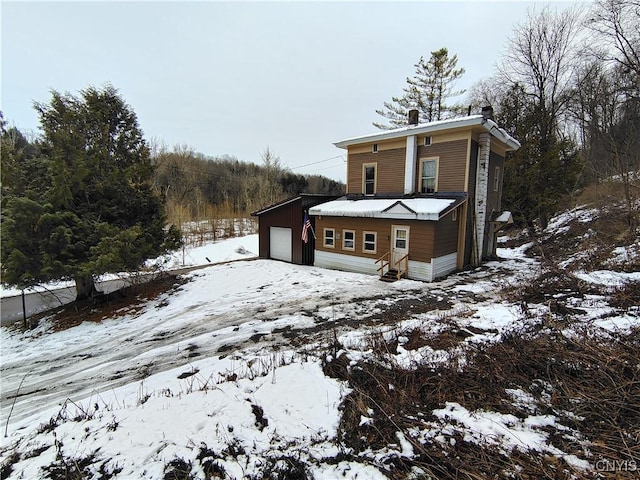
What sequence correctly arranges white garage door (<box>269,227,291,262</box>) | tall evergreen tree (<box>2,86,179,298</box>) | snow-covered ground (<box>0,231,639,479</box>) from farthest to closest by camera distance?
white garage door (<box>269,227,291,262</box>) → tall evergreen tree (<box>2,86,179,298</box>) → snow-covered ground (<box>0,231,639,479</box>)

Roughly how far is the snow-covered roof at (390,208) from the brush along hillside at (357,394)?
14.1 feet

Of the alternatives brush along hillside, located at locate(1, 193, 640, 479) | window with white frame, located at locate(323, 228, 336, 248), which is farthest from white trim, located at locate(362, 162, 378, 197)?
brush along hillside, located at locate(1, 193, 640, 479)

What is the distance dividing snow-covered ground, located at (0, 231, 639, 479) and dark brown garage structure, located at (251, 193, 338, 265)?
4409 millimetres

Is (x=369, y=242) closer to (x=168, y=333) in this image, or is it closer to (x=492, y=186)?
(x=492, y=186)

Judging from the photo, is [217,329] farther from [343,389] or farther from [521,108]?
[521,108]

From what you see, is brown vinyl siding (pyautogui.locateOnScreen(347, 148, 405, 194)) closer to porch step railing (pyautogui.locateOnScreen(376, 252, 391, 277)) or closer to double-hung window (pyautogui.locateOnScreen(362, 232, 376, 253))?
double-hung window (pyautogui.locateOnScreen(362, 232, 376, 253))

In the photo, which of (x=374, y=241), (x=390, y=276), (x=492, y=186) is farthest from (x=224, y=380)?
(x=492, y=186)

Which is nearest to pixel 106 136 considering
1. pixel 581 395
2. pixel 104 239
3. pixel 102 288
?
pixel 104 239

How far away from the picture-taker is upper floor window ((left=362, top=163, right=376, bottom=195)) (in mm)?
15117

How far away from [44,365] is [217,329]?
410cm

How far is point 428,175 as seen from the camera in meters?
13.5

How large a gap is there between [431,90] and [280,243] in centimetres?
1997

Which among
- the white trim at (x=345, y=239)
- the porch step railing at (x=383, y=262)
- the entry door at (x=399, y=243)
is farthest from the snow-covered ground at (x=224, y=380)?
the white trim at (x=345, y=239)

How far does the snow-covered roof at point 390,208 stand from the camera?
11.2 m
